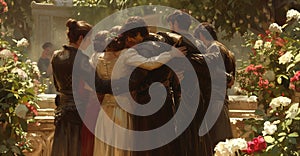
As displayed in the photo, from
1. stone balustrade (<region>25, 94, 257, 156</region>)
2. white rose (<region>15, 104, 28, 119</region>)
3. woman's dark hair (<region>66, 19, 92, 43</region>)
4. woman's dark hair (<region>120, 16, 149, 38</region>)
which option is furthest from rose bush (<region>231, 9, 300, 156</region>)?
white rose (<region>15, 104, 28, 119</region>)

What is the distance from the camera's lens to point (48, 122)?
843cm

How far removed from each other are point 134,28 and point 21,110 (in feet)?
3.92

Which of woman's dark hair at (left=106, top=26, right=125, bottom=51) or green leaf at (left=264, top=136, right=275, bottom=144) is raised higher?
woman's dark hair at (left=106, top=26, right=125, bottom=51)

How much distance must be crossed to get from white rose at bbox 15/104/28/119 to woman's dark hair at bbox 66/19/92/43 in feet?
2.50

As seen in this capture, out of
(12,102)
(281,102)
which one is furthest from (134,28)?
(281,102)

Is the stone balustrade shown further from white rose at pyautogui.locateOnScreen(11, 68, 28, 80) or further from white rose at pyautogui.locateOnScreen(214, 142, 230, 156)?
white rose at pyautogui.locateOnScreen(214, 142, 230, 156)

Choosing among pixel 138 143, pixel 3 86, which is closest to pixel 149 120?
pixel 138 143

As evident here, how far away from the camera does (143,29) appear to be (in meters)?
6.79

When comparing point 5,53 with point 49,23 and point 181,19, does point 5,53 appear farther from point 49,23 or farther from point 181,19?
point 49,23

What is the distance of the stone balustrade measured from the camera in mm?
8352

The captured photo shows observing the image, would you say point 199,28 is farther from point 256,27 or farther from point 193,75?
A: point 256,27

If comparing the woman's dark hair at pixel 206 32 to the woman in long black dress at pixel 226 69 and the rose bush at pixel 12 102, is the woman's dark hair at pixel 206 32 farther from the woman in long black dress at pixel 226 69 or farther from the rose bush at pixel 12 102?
the rose bush at pixel 12 102

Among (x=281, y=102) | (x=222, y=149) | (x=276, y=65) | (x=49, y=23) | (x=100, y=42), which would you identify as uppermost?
(x=100, y=42)

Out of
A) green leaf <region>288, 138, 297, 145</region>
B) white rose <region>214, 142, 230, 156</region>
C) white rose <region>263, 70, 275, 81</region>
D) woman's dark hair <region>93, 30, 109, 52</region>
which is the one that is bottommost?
white rose <region>214, 142, 230, 156</region>
